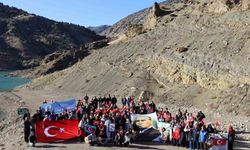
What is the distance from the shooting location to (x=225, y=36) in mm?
50906

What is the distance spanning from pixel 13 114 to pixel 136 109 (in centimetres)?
1816

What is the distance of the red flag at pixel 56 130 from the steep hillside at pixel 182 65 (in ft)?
48.8

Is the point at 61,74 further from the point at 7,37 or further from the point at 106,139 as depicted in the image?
the point at 7,37

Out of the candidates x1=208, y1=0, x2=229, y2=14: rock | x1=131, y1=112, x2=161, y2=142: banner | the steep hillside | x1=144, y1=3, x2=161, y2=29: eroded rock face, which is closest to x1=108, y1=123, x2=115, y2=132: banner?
x1=131, y1=112, x2=161, y2=142: banner

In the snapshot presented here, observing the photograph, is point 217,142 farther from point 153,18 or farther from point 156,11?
point 156,11

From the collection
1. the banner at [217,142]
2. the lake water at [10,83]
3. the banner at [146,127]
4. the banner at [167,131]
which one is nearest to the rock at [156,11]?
the lake water at [10,83]

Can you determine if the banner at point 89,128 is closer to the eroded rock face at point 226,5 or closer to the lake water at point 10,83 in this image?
the eroded rock face at point 226,5

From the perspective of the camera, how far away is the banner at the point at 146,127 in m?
26.1

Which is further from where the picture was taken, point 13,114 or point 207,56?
point 207,56

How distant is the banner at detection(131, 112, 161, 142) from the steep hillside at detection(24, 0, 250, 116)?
1086cm

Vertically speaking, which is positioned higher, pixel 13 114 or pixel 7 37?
pixel 7 37

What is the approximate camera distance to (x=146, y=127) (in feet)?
87.6

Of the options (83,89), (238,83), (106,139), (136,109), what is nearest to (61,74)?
(83,89)

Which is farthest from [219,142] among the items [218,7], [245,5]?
[218,7]
